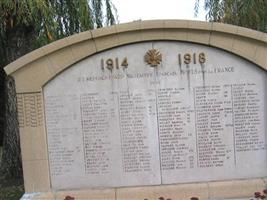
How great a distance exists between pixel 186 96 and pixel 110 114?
2.87ft

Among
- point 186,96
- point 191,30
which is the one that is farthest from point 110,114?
point 191,30

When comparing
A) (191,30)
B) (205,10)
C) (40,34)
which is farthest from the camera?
(205,10)

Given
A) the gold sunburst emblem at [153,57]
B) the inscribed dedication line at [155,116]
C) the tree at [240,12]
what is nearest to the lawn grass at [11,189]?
the inscribed dedication line at [155,116]

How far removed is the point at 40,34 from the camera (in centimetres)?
895

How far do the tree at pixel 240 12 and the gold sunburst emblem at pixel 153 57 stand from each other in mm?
4198

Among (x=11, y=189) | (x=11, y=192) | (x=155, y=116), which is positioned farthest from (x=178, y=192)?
(x=11, y=189)

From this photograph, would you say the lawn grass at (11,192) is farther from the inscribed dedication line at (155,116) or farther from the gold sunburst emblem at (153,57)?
the gold sunburst emblem at (153,57)

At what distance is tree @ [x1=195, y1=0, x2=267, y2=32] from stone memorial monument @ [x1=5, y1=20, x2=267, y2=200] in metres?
3.96

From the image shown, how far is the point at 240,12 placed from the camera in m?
9.80

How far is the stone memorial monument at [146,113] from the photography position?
5.82 metres

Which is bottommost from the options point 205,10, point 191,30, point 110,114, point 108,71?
point 110,114

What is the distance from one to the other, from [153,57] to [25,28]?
137 inches

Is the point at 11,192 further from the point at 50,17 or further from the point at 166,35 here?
the point at 166,35

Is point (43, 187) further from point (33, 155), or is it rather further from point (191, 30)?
point (191, 30)
